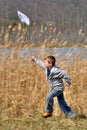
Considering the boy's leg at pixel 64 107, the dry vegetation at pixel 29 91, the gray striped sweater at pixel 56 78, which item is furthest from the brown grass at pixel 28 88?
the gray striped sweater at pixel 56 78

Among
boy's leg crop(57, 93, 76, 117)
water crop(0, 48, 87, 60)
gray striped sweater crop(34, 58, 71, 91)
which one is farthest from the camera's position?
water crop(0, 48, 87, 60)

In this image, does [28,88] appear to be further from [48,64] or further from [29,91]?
[48,64]

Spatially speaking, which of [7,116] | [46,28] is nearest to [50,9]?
[46,28]

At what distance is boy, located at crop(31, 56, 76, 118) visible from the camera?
5762mm

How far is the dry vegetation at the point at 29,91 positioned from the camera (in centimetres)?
592

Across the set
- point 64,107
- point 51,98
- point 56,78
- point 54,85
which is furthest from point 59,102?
point 56,78

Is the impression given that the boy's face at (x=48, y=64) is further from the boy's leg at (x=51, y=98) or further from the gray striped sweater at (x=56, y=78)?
the boy's leg at (x=51, y=98)

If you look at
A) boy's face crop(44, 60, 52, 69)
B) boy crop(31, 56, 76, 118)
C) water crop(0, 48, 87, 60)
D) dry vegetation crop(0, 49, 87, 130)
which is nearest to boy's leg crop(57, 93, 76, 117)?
boy crop(31, 56, 76, 118)

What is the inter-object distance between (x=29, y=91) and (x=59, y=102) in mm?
727

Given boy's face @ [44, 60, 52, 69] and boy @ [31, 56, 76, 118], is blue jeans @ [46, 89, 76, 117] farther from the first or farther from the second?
boy's face @ [44, 60, 52, 69]

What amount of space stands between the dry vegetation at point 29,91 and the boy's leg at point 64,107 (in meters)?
0.13

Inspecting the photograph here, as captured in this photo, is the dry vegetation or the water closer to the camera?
the dry vegetation

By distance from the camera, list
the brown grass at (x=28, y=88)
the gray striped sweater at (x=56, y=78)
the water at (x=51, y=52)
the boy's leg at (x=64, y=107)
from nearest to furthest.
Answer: the gray striped sweater at (x=56, y=78), the boy's leg at (x=64, y=107), the brown grass at (x=28, y=88), the water at (x=51, y=52)

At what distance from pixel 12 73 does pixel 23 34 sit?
32.5 inches
